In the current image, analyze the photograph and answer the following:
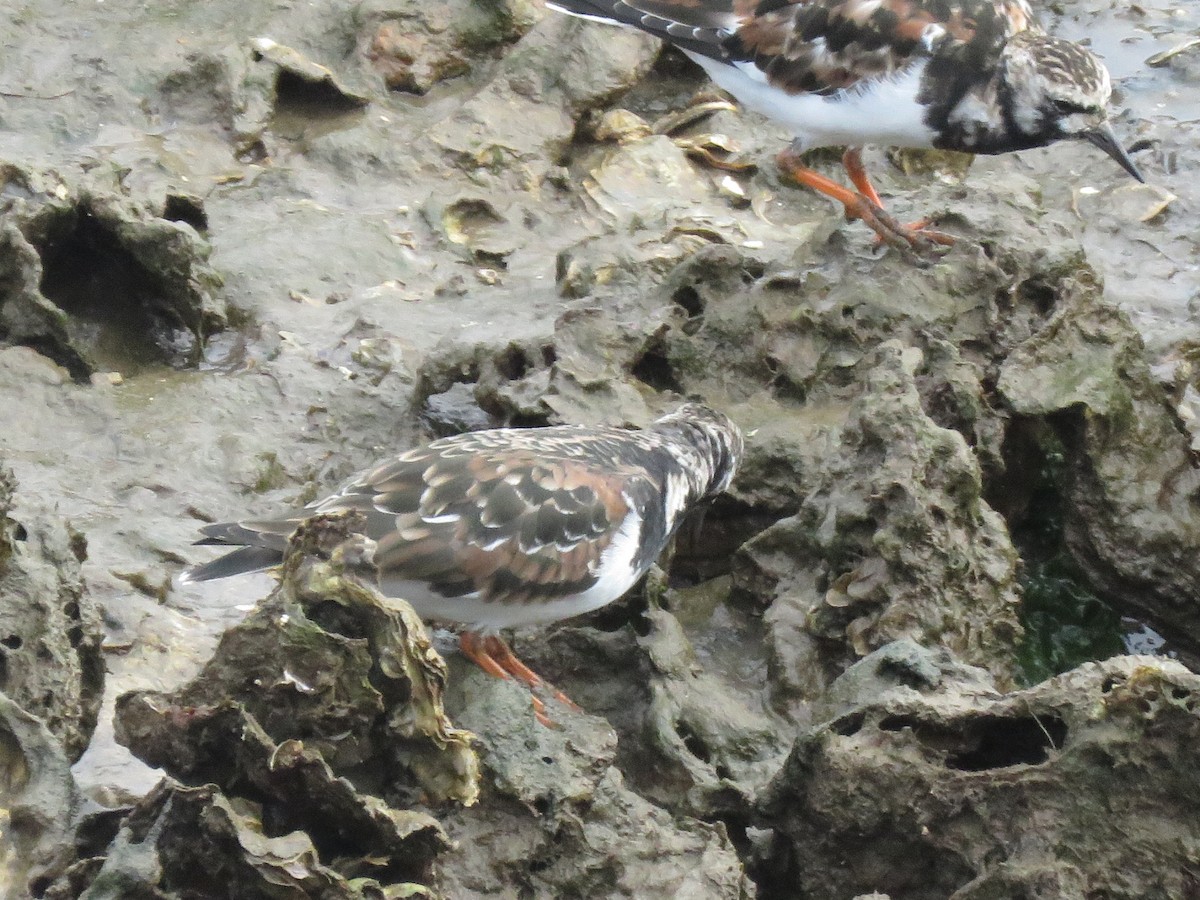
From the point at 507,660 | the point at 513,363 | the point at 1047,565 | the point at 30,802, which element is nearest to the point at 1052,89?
the point at 1047,565

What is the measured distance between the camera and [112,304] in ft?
16.7

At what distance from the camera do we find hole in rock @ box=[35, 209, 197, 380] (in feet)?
16.2

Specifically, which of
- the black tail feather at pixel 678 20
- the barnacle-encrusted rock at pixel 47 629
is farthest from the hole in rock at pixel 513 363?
the barnacle-encrusted rock at pixel 47 629

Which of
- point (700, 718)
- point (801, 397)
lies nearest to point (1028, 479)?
point (801, 397)

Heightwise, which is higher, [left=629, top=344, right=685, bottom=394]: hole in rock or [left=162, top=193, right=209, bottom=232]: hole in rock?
[left=629, top=344, right=685, bottom=394]: hole in rock

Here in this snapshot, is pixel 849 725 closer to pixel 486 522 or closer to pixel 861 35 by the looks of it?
pixel 486 522

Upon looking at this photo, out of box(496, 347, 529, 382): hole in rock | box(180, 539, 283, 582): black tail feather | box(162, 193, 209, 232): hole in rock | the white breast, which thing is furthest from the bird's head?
box(180, 539, 283, 582): black tail feather

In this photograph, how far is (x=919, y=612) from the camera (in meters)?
3.70

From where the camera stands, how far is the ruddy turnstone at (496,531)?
3455mm

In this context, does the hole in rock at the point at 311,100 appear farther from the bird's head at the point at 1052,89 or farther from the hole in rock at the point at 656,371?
the bird's head at the point at 1052,89

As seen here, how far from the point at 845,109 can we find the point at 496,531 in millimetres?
2556

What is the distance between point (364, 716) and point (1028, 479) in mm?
2741

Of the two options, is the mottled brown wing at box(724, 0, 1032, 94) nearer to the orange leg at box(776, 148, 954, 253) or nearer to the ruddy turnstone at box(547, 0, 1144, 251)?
the ruddy turnstone at box(547, 0, 1144, 251)

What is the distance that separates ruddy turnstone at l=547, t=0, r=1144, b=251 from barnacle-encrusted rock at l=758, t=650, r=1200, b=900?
2.45m
